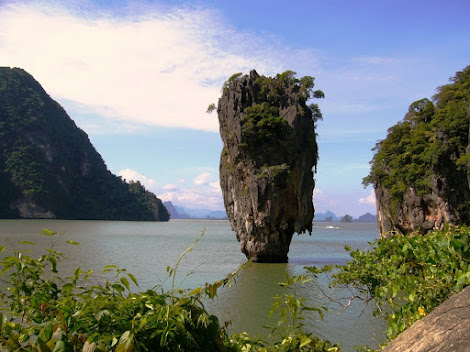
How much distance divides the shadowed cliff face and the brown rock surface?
69.5 ft

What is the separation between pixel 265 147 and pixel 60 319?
907 inches

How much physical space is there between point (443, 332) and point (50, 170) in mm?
125038

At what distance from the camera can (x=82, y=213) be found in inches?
4601

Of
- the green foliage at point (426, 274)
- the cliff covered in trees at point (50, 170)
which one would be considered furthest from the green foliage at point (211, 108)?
the cliff covered in trees at point (50, 170)

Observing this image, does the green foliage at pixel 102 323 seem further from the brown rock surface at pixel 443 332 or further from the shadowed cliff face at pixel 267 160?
the shadowed cliff face at pixel 267 160

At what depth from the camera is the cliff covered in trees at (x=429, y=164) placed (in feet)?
76.5

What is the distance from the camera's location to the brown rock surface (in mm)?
1913

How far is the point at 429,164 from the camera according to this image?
2458cm

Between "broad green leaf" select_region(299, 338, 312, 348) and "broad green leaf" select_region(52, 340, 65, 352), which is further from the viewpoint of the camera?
"broad green leaf" select_region(299, 338, 312, 348)

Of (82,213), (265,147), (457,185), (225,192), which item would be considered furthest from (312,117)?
(82,213)

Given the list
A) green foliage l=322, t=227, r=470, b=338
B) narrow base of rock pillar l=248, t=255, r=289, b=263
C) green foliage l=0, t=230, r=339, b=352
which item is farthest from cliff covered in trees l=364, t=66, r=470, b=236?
green foliage l=0, t=230, r=339, b=352

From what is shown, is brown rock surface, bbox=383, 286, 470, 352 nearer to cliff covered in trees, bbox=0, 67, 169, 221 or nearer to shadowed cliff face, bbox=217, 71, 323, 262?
shadowed cliff face, bbox=217, 71, 323, 262

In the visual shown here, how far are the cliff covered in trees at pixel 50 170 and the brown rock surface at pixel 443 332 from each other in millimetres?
111584

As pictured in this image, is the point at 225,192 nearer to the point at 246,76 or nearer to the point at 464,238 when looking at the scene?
the point at 246,76
